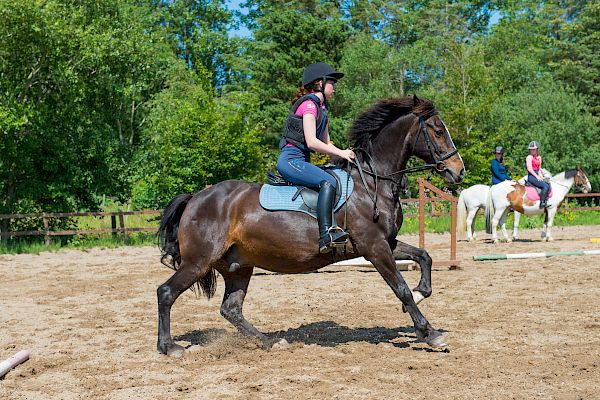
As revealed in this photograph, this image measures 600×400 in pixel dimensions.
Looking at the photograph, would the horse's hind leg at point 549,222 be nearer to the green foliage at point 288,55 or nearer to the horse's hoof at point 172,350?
the horse's hoof at point 172,350

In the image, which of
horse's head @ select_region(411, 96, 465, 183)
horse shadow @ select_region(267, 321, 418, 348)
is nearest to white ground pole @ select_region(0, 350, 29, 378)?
horse shadow @ select_region(267, 321, 418, 348)

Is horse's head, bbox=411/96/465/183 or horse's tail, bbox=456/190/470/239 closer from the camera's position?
Result: horse's head, bbox=411/96/465/183

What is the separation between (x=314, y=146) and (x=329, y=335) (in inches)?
87.1

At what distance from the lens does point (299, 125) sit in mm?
6820

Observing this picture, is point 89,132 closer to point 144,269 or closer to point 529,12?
point 144,269

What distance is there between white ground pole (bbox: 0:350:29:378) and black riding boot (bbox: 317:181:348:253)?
2.96m

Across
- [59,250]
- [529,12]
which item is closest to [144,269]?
[59,250]

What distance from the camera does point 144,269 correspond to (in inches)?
581

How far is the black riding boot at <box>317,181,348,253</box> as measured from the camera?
21.7 feet

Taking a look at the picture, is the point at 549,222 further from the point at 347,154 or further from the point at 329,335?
the point at 347,154

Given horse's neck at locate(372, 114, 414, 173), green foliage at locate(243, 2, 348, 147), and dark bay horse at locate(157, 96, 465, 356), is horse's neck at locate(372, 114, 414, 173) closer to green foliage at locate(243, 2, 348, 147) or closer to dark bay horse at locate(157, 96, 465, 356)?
dark bay horse at locate(157, 96, 465, 356)

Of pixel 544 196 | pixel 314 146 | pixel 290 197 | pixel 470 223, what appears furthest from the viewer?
pixel 470 223

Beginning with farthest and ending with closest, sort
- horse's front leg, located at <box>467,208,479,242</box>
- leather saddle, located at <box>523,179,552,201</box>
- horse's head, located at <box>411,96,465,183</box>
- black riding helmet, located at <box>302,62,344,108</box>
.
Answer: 1. horse's front leg, located at <box>467,208,479,242</box>
2. leather saddle, located at <box>523,179,552,201</box>
3. horse's head, located at <box>411,96,465,183</box>
4. black riding helmet, located at <box>302,62,344,108</box>

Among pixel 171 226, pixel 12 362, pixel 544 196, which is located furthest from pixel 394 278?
pixel 544 196
